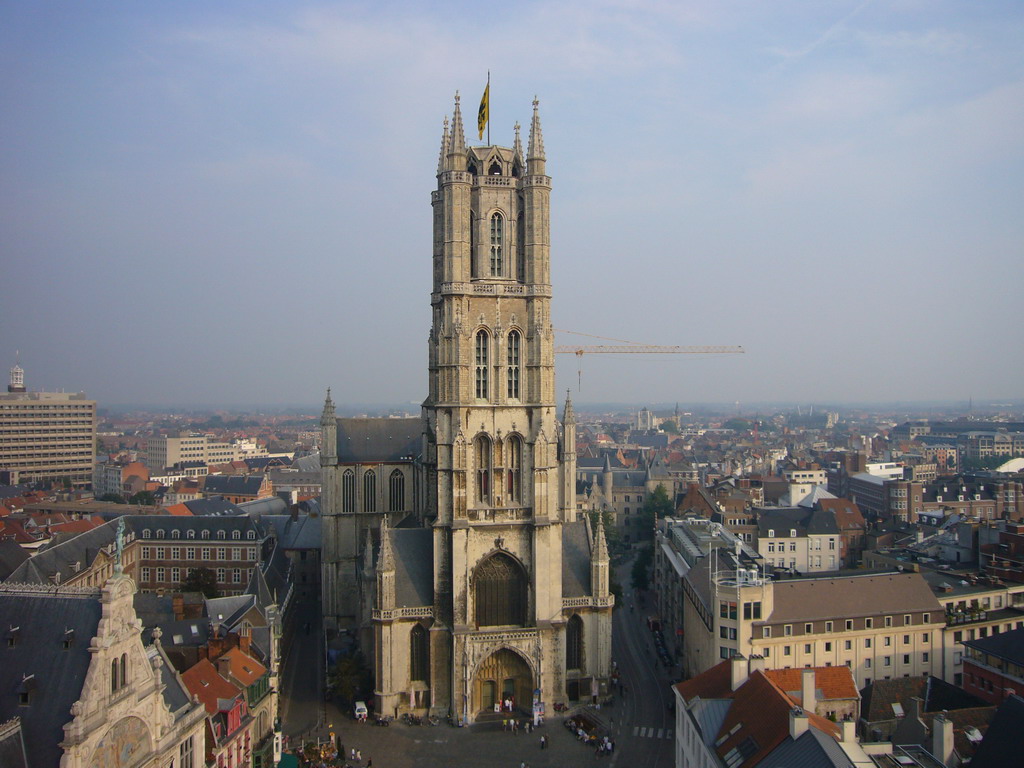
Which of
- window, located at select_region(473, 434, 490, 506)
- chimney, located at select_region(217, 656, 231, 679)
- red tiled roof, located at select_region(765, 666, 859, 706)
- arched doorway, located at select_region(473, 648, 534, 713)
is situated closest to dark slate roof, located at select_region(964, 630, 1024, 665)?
red tiled roof, located at select_region(765, 666, 859, 706)

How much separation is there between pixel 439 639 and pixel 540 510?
11798 mm

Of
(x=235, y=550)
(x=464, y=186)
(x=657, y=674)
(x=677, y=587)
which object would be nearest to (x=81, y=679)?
(x=464, y=186)

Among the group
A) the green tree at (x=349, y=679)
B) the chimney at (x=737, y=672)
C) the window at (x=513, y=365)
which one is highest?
the window at (x=513, y=365)

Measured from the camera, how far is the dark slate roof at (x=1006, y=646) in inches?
2106

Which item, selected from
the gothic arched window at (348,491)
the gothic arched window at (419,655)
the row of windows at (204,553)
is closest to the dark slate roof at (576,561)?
the gothic arched window at (419,655)

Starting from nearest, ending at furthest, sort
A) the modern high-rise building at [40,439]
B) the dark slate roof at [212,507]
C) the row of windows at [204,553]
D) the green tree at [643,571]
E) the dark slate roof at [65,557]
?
the dark slate roof at [65,557] → the row of windows at [204,553] → the green tree at [643,571] → the dark slate roof at [212,507] → the modern high-rise building at [40,439]

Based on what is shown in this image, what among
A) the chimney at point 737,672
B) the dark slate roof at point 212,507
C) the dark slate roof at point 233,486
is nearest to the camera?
the chimney at point 737,672

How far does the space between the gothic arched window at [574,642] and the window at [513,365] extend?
17.3 m

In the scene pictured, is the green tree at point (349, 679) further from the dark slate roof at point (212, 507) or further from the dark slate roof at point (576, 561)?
the dark slate roof at point (212, 507)

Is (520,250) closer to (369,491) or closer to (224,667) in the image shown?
(369,491)

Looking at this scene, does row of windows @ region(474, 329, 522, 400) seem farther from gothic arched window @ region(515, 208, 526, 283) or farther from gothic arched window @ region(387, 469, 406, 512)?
gothic arched window @ region(387, 469, 406, 512)

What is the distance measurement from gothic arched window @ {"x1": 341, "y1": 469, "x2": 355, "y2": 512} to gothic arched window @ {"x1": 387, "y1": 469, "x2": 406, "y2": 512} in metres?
3.57

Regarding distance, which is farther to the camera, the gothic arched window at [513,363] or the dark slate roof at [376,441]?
the dark slate roof at [376,441]

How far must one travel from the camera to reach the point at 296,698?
65.7 meters
